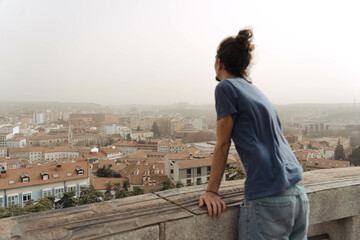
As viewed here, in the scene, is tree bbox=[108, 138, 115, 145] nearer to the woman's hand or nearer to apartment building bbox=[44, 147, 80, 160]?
apartment building bbox=[44, 147, 80, 160]

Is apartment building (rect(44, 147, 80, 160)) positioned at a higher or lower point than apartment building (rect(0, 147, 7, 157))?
lower

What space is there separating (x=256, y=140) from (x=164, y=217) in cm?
31

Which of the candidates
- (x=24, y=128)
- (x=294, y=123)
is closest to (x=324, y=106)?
(x=294, y=123)

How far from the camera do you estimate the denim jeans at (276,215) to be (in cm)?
70

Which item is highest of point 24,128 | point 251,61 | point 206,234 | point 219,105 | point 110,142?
point 251,61

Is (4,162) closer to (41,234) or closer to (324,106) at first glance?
(41,234)

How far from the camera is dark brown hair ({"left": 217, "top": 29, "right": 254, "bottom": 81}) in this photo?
0.81 meters

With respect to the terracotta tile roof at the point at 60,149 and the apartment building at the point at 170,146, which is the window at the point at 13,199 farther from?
the apartment building at the point at 170,146

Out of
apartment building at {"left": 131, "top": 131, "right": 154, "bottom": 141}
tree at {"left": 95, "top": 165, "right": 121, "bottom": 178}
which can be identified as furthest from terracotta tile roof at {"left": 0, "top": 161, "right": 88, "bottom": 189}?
A: apartment building at {"left": 131, "top": 131, "right": 154, "bottom": 141}

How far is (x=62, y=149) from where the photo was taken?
1004 inches

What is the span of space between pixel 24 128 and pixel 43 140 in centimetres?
225

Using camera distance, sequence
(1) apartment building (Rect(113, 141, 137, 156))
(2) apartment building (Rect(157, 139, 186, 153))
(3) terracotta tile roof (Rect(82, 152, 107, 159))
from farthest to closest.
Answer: (1) apartment building (Rect(113, 141, 137, 156)) < (2) apartment building (Rect(157, 139, 186, 153)) < (3) terracotta tile roof (Rect(82, 152, 107, 159))

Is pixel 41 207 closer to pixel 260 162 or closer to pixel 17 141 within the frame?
pixel 260 162

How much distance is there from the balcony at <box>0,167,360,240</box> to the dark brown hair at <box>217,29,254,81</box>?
0.40 m
